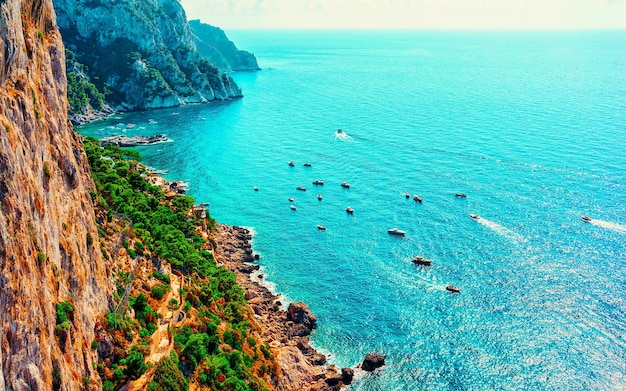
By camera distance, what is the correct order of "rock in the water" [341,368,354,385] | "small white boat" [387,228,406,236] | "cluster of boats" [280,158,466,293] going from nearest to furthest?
"rock in the water" [341,368,354,385] → "cluster of boats" [280,158,466,293] → "small white boat" [387,228,406,236]

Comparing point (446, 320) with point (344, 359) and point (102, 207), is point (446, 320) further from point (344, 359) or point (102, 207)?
point (102, 207)

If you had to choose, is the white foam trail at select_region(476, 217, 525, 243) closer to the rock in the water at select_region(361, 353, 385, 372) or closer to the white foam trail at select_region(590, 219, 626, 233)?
the white foam trail at select_region(590, 219, 626, 233)

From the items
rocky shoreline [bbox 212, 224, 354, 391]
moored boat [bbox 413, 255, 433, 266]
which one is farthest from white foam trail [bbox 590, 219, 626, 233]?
rocky shoreline [bbox 212, 224, 354, 391]

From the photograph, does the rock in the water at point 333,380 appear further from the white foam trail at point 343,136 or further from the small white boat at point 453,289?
the white foam trail at point 343,136

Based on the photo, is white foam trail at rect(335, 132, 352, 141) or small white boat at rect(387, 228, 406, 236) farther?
white foam trail at rect(335, 132, 352, 141)

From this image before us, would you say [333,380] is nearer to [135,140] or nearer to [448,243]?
[448,243]

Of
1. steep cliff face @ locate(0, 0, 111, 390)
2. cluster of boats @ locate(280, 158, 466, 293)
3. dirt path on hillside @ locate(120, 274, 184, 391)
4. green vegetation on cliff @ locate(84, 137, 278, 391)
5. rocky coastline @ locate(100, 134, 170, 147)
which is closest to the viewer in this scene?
steep cliff face @ locate(0, 0, 111, 390)

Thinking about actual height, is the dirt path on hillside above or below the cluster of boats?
above
